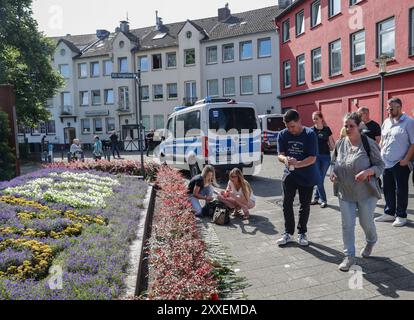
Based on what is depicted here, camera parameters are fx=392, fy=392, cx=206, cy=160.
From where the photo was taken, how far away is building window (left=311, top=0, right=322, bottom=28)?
81.6 ft


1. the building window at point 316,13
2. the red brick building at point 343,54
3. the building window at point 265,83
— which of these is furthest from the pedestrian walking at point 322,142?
the building window at point 265,83

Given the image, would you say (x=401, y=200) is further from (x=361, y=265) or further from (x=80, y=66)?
(x=80, y=66)

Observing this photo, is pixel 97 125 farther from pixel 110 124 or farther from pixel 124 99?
pixel 124 99

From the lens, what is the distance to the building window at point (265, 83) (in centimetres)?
3550

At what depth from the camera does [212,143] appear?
12.1m

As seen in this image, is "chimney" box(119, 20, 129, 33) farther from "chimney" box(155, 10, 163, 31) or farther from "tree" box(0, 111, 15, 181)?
"tree" box(0, 111, 15, 181)

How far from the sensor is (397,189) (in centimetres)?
649

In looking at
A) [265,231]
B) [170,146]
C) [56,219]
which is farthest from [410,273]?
[170,146]

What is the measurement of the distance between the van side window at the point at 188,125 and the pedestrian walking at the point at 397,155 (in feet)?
22.5

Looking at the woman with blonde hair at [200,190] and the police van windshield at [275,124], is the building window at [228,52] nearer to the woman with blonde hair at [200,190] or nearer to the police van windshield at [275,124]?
the police van windshield at [275,124]

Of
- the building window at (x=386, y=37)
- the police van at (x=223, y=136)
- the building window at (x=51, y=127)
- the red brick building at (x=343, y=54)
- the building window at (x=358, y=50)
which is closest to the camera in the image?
Answer: the police van at (x=223, y=136)

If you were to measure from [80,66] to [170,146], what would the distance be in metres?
35.9

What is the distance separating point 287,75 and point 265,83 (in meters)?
4.75
